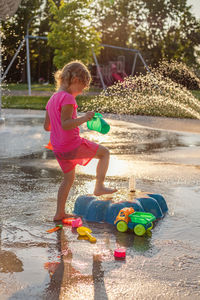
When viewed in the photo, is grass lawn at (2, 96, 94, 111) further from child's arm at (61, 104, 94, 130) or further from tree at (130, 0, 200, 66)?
tree at (130, 0, 200, 66)

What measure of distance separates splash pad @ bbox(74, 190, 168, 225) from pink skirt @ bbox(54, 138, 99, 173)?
39cm

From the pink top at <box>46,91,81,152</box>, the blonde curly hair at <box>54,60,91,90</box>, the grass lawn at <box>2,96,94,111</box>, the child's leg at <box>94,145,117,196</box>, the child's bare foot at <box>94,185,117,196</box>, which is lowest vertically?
the grass lawn at <box>2,96,94,111</box>

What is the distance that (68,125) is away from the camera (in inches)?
152

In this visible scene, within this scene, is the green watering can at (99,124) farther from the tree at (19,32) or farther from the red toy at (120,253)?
the tree at (19,32)

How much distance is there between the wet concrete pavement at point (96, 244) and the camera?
2764 mm

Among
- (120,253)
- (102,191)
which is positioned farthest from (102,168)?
(120,253)

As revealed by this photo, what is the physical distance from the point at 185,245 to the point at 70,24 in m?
24.5

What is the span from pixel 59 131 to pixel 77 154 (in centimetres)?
25

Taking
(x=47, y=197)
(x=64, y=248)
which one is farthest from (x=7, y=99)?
(x=64, y=248)

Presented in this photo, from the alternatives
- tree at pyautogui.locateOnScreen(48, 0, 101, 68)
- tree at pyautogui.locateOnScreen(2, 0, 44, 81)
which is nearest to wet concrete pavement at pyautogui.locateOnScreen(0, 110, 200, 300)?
tree at pyautogui.locateOnScreen(48, 0, 101, 68)

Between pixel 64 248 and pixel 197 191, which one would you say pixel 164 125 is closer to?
pixel 197 191

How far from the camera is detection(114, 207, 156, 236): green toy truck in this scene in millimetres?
3689

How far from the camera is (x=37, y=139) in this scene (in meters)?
9.43

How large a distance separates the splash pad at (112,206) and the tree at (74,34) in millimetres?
22393
